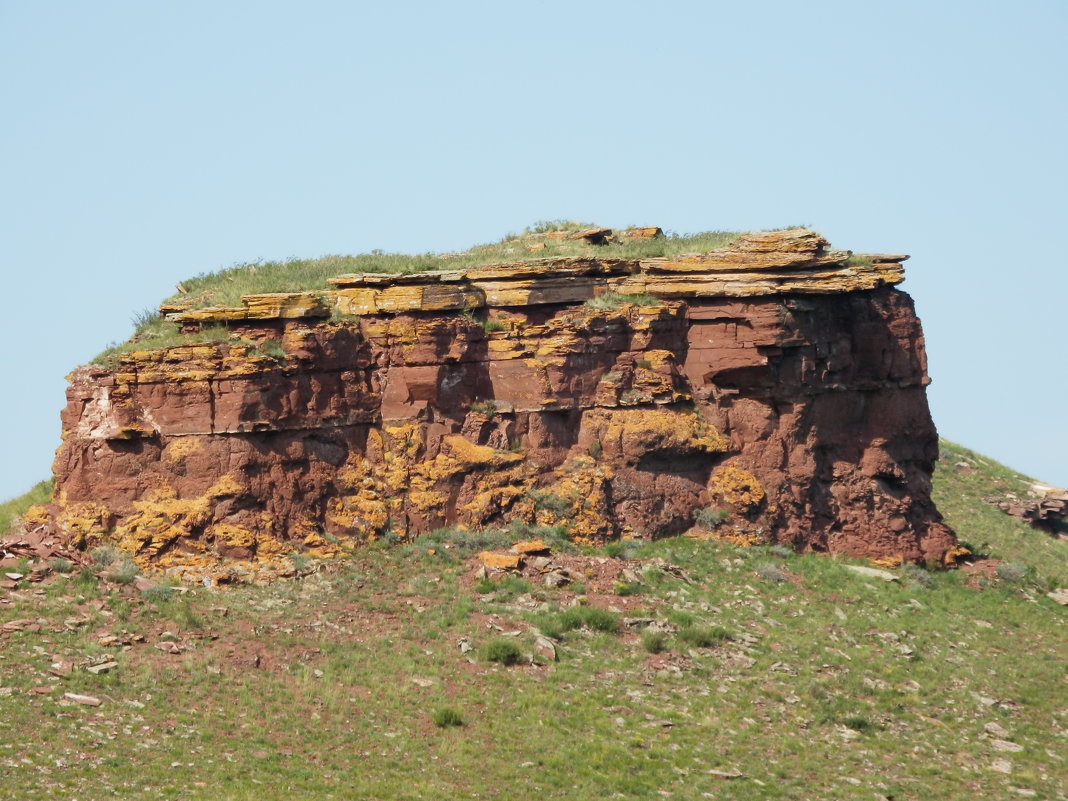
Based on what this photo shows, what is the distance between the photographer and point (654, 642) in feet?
129

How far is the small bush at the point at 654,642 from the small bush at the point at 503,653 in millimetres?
2775

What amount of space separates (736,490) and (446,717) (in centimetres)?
1129

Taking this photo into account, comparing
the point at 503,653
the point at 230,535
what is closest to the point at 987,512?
the point at 503,653

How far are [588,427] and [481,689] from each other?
8.71 m

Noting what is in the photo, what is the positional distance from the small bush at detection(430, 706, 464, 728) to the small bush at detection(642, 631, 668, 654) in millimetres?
5042

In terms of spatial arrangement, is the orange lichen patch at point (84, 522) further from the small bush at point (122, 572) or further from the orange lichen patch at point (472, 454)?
the orange lichen patch at point (472, 454)

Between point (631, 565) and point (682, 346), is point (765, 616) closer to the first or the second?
point (631, 565)

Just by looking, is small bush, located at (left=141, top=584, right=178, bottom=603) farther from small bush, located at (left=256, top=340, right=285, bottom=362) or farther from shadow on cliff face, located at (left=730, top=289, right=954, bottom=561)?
shadow on cliff face, located at (left=730, top=289, right=954, bottom=561)

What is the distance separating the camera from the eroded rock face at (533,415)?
40781 millimetres

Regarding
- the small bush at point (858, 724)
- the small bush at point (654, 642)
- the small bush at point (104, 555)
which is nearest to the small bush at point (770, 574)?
the small bush at point (654, 642)

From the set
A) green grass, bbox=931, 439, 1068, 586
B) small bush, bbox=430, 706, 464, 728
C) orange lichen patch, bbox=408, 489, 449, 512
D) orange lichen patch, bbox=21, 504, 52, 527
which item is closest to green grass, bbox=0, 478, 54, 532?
orange lichen patch, bbox=21, 504, 52, 527

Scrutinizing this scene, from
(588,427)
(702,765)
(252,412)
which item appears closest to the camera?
Result: (702,765)

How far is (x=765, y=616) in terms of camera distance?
4162cm

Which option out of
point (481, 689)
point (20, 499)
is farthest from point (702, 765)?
point (20, 499)
